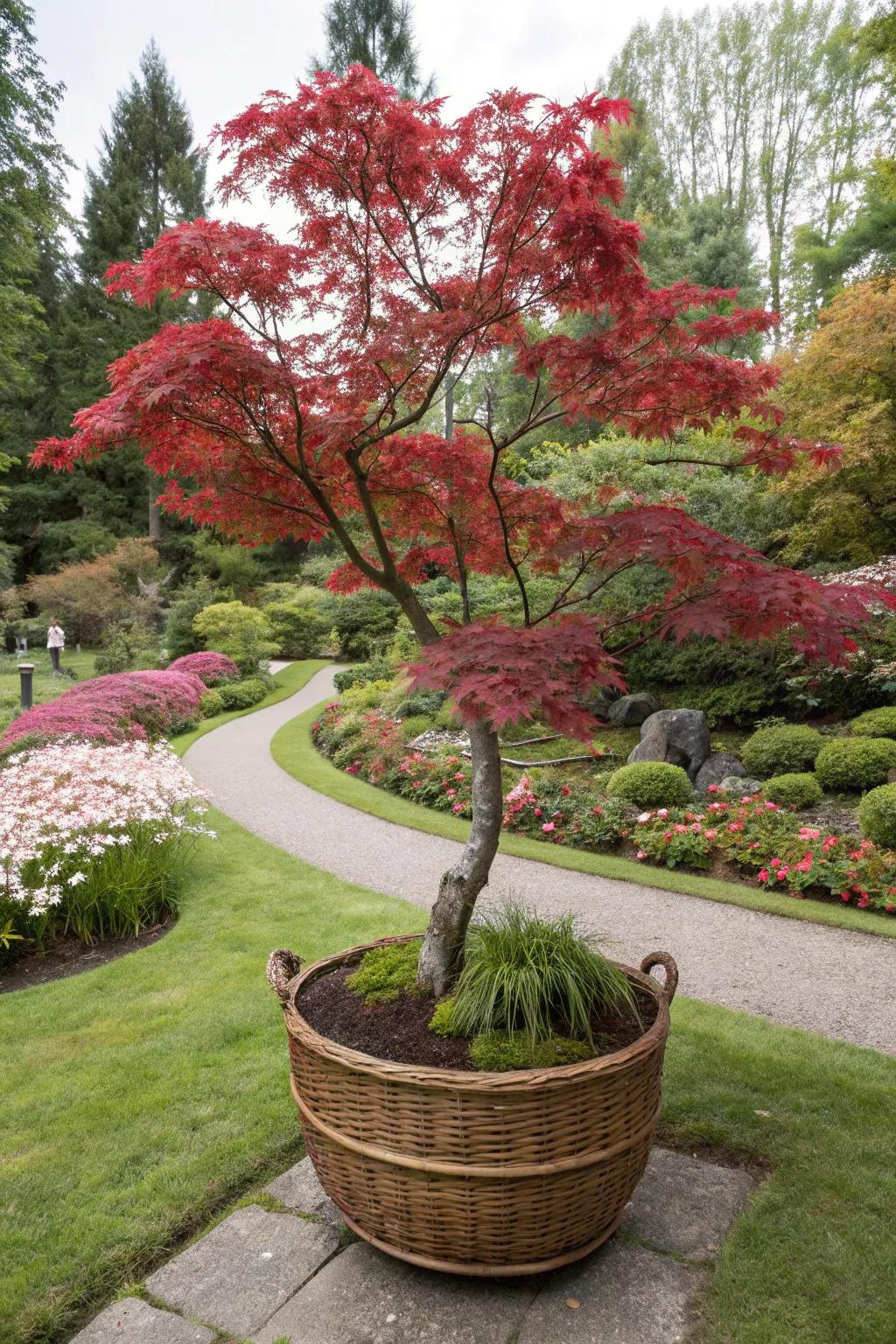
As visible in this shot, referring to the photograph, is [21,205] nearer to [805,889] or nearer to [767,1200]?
[805,889]

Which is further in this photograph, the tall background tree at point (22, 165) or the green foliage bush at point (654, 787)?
the tall background tree at point (22, 165)

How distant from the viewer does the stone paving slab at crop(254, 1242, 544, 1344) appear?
196 centimetres

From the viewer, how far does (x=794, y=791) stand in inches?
272

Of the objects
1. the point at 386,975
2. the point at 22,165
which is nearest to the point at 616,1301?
the point at 386,975

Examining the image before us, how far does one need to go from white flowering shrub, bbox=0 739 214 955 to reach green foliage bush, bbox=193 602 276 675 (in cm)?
1094

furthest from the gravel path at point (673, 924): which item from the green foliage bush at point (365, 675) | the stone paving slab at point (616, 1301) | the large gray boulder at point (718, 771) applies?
the green foliage bush at point (365, 675)

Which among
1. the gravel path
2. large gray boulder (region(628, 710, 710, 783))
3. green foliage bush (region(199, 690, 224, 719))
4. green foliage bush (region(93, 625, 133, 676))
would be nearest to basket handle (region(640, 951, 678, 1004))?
the gravel path

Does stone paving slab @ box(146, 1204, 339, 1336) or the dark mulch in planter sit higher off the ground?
the dark mulch in planter

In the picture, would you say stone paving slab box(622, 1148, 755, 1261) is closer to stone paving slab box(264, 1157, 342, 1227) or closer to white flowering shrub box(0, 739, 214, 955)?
stone paving slab box(264, 1157, 342, 1227)

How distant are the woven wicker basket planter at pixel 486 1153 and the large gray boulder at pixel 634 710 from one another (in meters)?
7.73

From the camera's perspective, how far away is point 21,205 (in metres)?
13.6

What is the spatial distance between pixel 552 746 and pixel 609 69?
978 inches

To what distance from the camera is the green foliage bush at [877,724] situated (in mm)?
7514

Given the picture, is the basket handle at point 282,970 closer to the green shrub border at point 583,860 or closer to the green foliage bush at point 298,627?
the green shrub border at point 583,860
